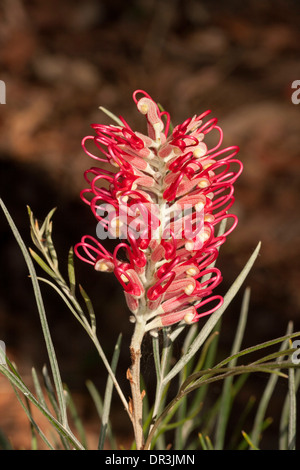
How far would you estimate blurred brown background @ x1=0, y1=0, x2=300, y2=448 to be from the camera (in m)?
1.38

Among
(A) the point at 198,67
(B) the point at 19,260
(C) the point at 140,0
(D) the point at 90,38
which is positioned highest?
(C) the point at 140,0

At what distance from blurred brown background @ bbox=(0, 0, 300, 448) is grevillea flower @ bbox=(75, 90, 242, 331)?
2.80ft

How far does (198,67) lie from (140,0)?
465 mm

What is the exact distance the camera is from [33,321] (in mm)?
1485

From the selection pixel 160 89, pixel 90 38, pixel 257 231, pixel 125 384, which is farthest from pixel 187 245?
pixel 90 38

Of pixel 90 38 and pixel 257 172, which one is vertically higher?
pixel 90 38

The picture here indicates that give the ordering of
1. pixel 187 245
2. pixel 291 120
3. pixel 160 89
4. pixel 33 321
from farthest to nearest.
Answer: pixel 160 89 → pixel 291 120 → pixel 33 321 → pixel 187 245

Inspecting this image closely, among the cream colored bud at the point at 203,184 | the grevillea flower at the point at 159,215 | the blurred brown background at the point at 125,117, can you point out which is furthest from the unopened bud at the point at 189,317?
the blurred brown background at the point at 125,117

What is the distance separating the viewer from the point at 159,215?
399 millimetres

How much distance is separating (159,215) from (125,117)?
4.83 feet

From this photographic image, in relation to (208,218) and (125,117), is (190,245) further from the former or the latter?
(125,117)

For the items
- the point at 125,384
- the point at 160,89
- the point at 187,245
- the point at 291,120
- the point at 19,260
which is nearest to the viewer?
the point at 187,245

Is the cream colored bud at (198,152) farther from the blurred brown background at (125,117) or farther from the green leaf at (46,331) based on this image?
the blurred brown background at (125,117)

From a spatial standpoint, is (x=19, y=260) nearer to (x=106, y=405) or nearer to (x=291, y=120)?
(x=291, y=120)
